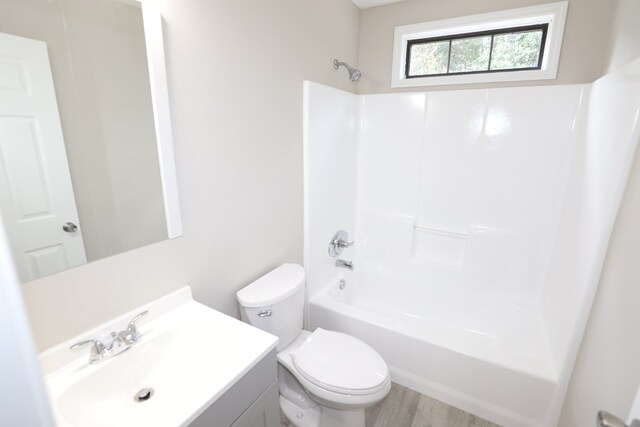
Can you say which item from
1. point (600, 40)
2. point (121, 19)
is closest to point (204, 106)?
point (121, 19)

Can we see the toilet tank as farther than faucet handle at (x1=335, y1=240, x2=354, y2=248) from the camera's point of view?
No

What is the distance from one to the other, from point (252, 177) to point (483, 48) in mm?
1931

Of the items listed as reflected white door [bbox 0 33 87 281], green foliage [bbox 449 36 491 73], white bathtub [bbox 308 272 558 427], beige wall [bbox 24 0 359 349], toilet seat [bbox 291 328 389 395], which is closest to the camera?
reflected white door [bbox 0 33 87 281]

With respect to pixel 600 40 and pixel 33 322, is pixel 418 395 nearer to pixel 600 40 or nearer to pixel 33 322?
pixel 33 322

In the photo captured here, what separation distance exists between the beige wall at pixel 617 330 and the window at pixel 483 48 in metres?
0.47

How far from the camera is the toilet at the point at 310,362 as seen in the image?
136 cm

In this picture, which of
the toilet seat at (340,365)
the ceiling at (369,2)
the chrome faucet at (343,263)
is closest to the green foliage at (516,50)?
the ceiling at (369,2)

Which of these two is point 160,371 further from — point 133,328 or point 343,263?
point 343,263

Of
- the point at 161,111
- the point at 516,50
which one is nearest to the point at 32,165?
the point at 161,111

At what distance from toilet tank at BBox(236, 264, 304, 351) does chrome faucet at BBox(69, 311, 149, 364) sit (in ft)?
1.51

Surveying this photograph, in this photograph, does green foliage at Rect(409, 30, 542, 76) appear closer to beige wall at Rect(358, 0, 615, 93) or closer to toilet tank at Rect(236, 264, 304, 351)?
beige wall at Rect(358, 0, 615, 93)

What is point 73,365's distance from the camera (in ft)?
3.02

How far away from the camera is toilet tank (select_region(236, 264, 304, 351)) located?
1.43 metres

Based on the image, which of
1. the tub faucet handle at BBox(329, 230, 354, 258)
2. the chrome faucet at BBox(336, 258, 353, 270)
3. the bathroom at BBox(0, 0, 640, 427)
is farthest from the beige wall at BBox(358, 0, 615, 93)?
the chrome faucet at BBox(336, 258, 353, 270)
